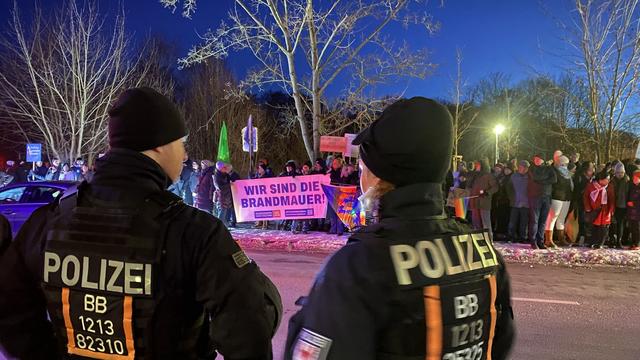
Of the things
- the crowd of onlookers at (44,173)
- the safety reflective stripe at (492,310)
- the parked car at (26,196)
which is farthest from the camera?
the crowd of onlookers at (44,173)

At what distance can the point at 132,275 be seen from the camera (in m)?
1.58

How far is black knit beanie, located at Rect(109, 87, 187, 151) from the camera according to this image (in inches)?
68.3

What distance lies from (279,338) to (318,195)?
6.88 meters

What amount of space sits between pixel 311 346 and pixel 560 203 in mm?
10564

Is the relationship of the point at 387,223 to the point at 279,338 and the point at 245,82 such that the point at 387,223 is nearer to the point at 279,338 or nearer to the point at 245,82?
the point at 279,338

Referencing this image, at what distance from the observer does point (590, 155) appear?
2922cm

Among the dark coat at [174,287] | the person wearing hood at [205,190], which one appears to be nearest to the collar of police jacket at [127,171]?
the dark coat at [174,287]

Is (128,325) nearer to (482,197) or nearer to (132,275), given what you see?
(132,275)

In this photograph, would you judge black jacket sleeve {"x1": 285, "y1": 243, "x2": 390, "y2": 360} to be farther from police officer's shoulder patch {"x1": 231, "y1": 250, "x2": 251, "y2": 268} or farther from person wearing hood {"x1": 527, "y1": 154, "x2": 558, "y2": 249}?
person wearing hood {"x1": 527, "y1": 154, "x2": 558, "y2": 249}

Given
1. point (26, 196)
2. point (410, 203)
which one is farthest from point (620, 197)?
point (26, 196)

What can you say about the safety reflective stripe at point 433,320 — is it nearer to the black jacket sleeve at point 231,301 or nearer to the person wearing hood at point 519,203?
the black jacket sleeve at point 231,301

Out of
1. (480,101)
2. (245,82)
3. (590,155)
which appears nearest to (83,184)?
(245,82)

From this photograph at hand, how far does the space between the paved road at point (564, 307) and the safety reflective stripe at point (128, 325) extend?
2.86 metres

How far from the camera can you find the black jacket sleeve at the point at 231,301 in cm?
155
